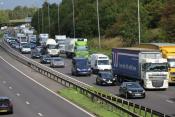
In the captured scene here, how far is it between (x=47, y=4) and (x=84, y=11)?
221ft

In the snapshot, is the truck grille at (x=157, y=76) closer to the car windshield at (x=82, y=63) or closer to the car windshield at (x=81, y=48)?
the car windshield at (x=82, y=63)

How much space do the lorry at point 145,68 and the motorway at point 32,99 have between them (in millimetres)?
7545

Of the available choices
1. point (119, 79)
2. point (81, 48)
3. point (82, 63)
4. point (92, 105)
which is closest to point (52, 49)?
point (81, 48)

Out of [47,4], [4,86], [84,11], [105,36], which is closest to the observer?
[4,86]

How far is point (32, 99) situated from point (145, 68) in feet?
33.1

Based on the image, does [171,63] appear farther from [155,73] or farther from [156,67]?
[155,73]

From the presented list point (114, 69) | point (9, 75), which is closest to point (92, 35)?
point (9, 75)

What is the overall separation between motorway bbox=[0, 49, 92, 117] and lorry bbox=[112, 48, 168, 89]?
7.55m

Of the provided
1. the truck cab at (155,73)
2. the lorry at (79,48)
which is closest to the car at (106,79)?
the truck cab at (155,73)

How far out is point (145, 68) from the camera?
45.6 m

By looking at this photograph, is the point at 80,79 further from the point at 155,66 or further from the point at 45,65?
the point at 45,65

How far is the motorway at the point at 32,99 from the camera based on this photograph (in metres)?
33.0

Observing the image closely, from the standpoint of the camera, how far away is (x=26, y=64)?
249 feet

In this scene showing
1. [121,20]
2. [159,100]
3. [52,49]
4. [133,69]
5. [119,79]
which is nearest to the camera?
[159,100]
